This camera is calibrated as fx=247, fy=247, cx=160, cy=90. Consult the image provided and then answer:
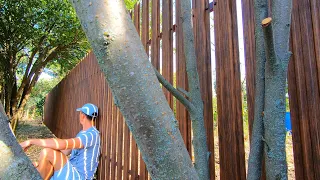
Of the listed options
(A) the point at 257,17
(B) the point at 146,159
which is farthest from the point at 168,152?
(A) the point at 257,17

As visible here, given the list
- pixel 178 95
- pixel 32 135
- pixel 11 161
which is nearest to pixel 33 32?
pixel 32 135

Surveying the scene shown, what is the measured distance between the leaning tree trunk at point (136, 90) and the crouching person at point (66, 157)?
208cm

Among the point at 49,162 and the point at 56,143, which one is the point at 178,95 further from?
the point at 49,162

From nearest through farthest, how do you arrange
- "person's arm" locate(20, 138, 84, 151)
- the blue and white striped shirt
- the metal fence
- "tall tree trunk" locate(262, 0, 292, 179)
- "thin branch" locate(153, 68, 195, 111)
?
1. "tall tree trunk" locate(262, 0, 292, 179)
2. "thin branch" locate(153, 68, 195, 111)
3. the metal fence
4. "person's arm" locate(20, 138, 84, 151)
5. the blue and white striped shirt

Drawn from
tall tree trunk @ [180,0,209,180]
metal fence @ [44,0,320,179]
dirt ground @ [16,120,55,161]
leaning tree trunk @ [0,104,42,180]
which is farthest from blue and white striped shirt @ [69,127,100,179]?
dirt ground @ [16,120,55,161]

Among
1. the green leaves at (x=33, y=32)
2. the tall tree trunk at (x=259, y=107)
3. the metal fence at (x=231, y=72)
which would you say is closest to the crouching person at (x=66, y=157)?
the metal fence at (x=231, y=72)

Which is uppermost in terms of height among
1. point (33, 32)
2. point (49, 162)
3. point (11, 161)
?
point (33, 32)

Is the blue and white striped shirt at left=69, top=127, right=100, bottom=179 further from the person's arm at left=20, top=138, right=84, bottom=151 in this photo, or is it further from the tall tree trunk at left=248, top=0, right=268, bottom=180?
the tall tree trunk at left=248, top=0, right=268, bottom=180

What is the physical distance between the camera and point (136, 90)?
53 centimetres

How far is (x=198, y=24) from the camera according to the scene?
6.32ft

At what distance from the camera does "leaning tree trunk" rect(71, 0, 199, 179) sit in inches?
20.5

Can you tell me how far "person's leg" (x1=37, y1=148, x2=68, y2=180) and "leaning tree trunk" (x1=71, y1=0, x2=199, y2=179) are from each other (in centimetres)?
229

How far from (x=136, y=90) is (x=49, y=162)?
7.88 ft

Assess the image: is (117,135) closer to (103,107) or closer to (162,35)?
(103,107)
